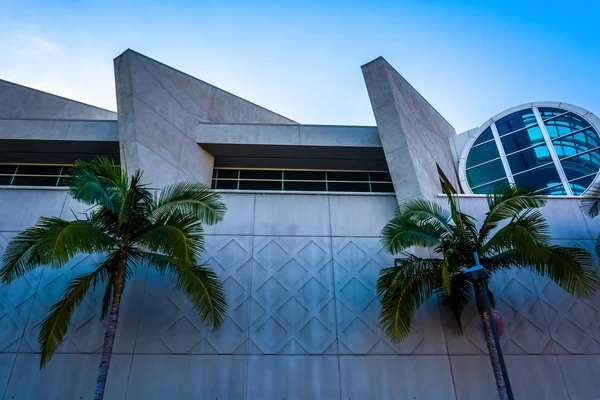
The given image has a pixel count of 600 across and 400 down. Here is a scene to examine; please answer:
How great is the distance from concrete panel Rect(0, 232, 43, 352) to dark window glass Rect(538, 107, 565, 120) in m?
20.4

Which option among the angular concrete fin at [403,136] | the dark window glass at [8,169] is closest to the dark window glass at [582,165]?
the angular concrete fin at [403,136]

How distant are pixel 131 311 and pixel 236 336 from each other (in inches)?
117

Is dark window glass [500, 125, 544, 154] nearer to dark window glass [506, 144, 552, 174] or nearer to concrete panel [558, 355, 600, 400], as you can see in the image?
dark window glass [506, 144, 552, 174]

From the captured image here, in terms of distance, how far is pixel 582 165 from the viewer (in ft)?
54.0

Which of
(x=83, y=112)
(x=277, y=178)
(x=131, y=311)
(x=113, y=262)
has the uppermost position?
(x=83, y=112)

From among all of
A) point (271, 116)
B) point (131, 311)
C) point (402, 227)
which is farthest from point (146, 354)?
point (271, 116)

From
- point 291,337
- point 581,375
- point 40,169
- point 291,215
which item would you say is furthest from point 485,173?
point 40,169

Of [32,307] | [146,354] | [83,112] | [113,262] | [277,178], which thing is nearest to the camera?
[113,262]

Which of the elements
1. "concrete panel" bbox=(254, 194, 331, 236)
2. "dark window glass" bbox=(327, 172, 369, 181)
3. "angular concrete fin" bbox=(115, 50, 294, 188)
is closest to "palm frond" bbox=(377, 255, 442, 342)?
"concrete panel" bbox=(254, 194, 331, 236)

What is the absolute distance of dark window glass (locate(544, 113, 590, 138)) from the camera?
57.3 ft

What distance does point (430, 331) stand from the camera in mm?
11227

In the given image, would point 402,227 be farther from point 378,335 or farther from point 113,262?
point 113,262

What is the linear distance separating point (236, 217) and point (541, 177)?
12.7m

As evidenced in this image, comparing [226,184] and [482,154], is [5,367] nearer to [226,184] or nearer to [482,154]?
[226,184]
